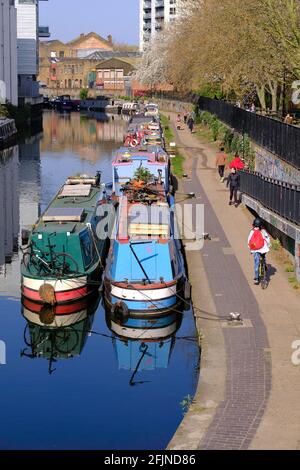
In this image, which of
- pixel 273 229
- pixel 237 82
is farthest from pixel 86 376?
pixel 237 82

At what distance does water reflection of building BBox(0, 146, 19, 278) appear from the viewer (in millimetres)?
32875

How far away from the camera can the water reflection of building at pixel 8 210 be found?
32.9m

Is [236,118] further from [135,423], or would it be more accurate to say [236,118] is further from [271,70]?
[135,423]

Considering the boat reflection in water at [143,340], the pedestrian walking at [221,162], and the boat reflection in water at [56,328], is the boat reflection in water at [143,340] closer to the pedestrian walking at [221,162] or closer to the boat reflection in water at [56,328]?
the boat reflection in water at [56,328]

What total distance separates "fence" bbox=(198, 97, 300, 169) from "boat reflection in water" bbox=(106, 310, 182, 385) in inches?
365

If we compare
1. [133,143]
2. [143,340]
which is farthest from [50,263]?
[133,143]

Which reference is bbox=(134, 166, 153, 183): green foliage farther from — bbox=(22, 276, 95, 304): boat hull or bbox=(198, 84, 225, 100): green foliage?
bbox=(198, 84, 225, 100): green foliage

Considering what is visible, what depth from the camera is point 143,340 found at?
2248cm

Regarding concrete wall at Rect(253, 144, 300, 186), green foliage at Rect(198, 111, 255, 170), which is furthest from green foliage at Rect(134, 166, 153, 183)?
green foliage at Rect(198, 111, 255, 170)

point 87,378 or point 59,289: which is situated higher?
point 59,289

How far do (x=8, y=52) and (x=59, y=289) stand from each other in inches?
3039

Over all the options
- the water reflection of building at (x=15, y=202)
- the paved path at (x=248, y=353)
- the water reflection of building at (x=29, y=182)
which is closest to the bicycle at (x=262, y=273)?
the paved path at (x=248, y=353)

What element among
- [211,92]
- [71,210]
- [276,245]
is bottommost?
[276,245]

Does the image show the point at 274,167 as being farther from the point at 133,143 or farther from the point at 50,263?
the point at 133,143
